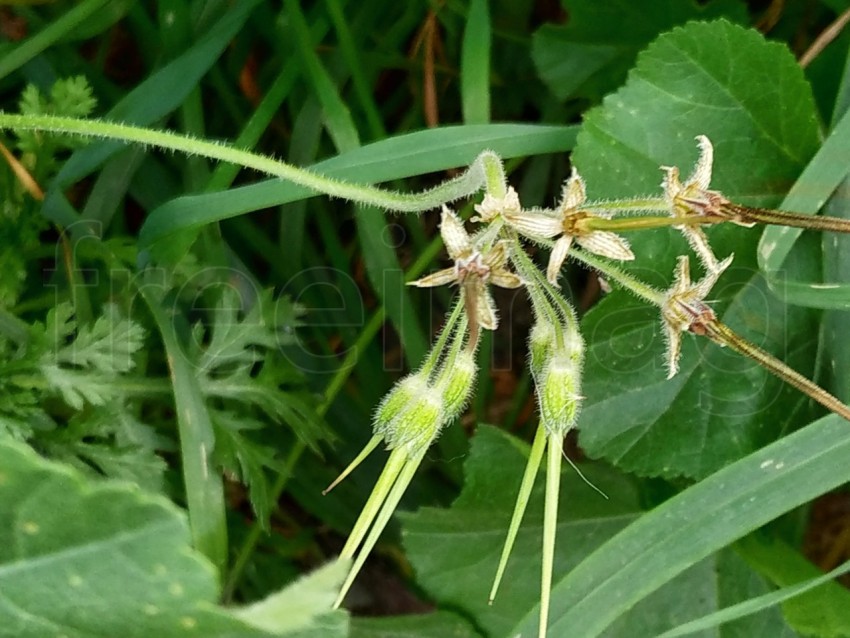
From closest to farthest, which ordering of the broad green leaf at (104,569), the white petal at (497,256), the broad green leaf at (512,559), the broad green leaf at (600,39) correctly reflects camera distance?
1. the broad green leaf at (104,569)
2. the white petal at (497,256)
3. the broad green leaf at (512,559)
4. the broad green leaf at (600,39)

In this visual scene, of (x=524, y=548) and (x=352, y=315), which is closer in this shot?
(x=524, y=548)

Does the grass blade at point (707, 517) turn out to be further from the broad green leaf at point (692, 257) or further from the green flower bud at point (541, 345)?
the green flower bud at point (541, 345)

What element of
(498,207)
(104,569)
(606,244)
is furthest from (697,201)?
→ (104,569)

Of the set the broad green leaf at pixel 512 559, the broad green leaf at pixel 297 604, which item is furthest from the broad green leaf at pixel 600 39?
the broad green leaf at pixel 297 604

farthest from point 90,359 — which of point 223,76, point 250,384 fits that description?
point 223,76

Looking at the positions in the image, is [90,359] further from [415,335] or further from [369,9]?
[369,9]
